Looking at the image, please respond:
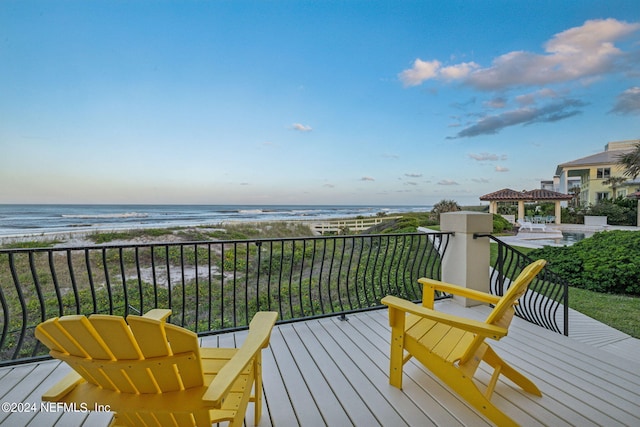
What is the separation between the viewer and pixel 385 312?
10.8 feet

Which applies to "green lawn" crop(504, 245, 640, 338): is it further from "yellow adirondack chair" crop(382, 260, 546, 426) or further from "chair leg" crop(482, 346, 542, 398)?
"yellow adirondack chair" crop(382, 260, 546, 426)

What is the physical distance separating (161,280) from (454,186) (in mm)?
16391

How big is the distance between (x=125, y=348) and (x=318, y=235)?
17.7ft

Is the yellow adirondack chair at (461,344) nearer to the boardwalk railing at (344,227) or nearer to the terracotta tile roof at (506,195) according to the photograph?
the boardwalk railing at (344,227)

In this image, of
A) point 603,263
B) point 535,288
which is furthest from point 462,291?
point 603,263

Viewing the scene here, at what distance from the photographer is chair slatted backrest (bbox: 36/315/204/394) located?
3.22 ft

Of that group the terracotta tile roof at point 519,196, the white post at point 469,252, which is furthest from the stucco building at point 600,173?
the white post at point 469,252

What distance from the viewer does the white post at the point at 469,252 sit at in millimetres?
3420

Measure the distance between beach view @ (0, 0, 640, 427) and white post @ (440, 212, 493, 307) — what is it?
30 mm

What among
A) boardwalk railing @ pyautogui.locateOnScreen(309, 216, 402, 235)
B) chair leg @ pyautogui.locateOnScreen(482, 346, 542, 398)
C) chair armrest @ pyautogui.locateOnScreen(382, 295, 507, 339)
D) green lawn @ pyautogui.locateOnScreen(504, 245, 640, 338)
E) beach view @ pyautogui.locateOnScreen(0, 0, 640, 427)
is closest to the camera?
chair armrest @ pyautogui.locateOnScreen(382, 295, 507, 339)

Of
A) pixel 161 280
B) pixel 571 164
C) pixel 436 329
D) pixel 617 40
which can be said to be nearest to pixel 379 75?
pixel 617 40

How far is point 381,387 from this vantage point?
6.30ft

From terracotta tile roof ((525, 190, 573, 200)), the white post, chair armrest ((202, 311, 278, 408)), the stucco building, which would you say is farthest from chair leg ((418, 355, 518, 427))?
the stucco building

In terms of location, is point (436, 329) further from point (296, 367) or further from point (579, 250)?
point (579, 250)
